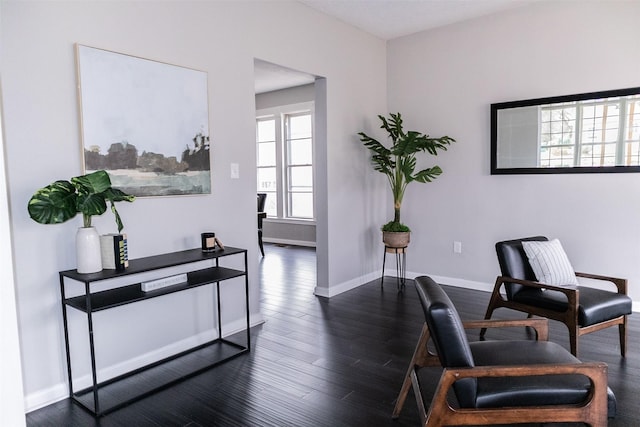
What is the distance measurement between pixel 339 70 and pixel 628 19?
2.58m

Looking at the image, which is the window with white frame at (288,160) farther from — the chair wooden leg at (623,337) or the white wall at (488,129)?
the chair wooden leg at (623,337)

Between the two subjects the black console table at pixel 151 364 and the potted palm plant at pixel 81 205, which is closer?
the potted palm plant at pixel 81 205

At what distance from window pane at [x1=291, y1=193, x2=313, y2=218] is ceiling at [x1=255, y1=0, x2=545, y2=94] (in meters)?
3.51

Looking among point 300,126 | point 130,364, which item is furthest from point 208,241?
point 300,126

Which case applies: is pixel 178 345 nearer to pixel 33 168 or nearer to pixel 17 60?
pixel 33 168

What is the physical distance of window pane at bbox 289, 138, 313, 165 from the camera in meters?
7.61

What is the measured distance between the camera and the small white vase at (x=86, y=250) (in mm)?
2346

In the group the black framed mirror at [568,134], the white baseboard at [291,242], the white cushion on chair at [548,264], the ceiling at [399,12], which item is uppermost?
the ceiling at [399,12]

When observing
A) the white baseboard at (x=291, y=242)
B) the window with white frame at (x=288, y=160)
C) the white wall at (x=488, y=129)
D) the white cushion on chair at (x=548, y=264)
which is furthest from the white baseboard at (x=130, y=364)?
the window with white frame at (x=288, y=160)

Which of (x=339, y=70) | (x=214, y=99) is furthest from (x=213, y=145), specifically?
(x=339, y=70)

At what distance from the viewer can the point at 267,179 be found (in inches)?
325

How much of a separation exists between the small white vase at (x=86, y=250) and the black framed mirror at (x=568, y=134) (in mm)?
3759

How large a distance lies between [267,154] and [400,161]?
4.07m

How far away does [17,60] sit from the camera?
2238 millimetres
